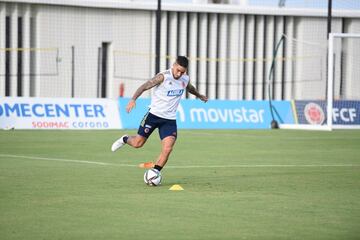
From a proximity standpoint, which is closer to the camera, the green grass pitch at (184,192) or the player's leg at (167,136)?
the green grass pitch at (184,192)

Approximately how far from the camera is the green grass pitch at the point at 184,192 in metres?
10.8

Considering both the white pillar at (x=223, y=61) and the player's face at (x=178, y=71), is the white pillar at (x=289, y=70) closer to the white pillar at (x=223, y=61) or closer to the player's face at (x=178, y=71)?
the white pillar at (x=223, y=61)

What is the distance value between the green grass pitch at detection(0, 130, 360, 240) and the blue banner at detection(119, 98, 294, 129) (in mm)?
7821

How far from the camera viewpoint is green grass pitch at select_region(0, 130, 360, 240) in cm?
1078

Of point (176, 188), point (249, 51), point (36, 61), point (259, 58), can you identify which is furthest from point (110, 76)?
point (176, 188)

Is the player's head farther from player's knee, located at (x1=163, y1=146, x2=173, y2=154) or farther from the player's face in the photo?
player's knee, located at (x1=163, y1=146, x2=173, y2=154)

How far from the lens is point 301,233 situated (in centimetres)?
1059

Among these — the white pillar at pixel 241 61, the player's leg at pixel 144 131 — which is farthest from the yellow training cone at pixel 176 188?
the white pillar at pixel 241 61

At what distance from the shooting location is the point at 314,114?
35781 mm

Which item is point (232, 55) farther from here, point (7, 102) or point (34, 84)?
point (7, 102)

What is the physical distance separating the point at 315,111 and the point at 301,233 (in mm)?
25488

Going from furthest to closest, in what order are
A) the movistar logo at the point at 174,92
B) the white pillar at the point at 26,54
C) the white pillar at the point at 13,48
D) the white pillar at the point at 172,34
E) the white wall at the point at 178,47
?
the white pillar at the point at 172,34 < the white wall at the point at 178,47 < the white pillar at the point at 26,54 < the white pillar at the point at 13,48 < the movistar logo at the point at 174,92

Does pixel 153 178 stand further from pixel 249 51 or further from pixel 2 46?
pixel 249 51

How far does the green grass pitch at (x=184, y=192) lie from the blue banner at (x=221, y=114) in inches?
308
